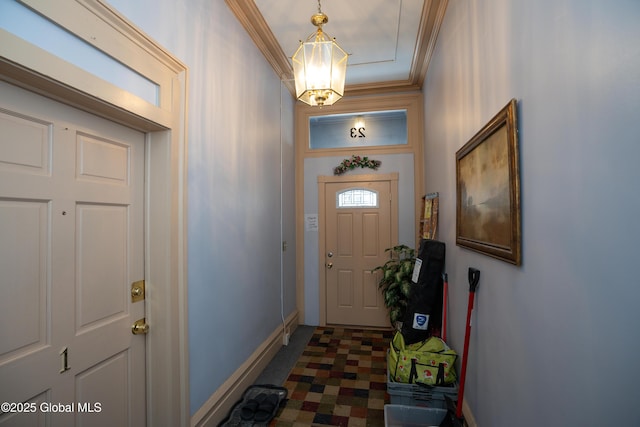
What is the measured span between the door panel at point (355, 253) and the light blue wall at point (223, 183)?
1.02 metres

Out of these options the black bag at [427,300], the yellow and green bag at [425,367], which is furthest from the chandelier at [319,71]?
the yellow and green bag at [425,367]

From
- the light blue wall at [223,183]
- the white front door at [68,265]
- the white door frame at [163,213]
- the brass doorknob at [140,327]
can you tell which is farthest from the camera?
the light blue wall at [223,183]

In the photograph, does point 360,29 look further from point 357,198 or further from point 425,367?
point 425,367

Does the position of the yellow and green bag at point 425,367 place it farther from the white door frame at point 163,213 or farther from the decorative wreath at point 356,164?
the decorative wreath at point 356,164

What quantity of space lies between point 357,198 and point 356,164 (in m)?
0.46

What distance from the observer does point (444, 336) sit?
8.25 feet

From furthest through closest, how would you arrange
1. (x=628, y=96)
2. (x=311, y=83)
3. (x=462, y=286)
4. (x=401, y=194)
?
(x=401, y=194)
(x=462, y=286)
(x=311, y=83)
(x=628, y=96)

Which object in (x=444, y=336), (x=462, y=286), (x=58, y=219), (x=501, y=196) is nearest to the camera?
(x=58, y=219)

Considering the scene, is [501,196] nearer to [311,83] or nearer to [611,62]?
[611,62]

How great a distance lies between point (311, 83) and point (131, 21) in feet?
3.19

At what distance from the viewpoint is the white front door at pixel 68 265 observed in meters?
1.06

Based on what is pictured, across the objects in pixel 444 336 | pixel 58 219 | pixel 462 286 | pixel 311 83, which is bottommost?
Result: pixel 444 336

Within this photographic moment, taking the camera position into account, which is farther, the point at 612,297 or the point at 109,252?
the point at 109,252

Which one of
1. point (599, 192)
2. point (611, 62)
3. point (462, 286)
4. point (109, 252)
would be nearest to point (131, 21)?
point (109, 252)
